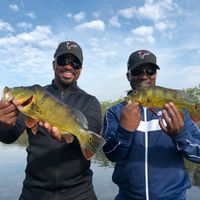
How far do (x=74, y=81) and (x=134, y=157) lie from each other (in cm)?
160

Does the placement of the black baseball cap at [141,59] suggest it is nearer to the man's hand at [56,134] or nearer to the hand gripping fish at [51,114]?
the hand gripping fish at [51,114]

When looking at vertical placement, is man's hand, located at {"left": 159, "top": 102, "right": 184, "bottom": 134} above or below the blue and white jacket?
above

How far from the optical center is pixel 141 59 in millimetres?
4965

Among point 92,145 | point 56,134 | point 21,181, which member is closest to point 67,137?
point 56,134

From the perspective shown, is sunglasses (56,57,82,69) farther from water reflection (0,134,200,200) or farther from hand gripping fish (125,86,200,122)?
water reflection (0,134,200,200)

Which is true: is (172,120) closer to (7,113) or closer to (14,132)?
(7,113)

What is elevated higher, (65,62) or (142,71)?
(65,62)

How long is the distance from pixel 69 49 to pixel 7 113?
1421mm

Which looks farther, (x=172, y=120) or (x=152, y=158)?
(x=152, y=158)

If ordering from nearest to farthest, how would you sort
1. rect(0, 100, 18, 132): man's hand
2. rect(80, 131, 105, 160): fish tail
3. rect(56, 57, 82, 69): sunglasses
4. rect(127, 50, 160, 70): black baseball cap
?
rect(80, 131, 105, 160): fish tail, rect(0, 100, 18, 132): man's hand, rect(127, 50, 160, 70): black baseball cap, rect(56, 57, 82, 69): sunglasses

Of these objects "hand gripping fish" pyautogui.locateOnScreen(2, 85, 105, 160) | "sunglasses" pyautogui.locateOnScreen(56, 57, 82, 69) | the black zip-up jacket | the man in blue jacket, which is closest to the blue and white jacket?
the man in blue jacket

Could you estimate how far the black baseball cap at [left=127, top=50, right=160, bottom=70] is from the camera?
494 centimetres

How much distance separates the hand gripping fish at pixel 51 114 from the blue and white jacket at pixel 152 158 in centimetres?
33

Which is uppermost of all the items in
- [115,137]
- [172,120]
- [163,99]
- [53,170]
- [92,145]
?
[163,99]
